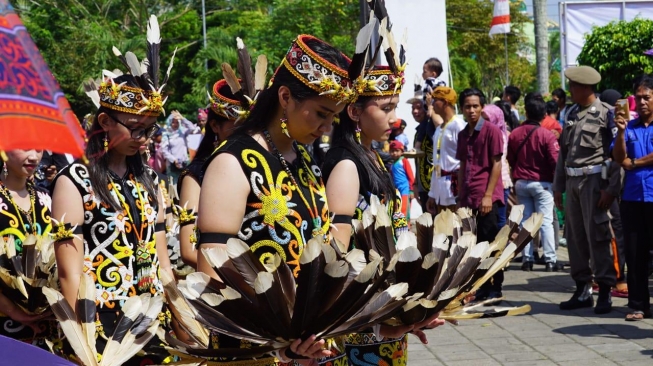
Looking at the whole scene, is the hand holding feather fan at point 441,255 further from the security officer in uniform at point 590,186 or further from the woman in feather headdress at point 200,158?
the security officer in uniform at point 590,186

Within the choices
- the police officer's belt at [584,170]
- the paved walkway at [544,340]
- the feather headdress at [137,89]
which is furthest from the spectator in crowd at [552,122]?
the feather headdress at [137,89]

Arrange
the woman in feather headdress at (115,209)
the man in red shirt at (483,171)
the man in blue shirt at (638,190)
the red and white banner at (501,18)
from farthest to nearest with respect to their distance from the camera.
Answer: the red and white banner at (501,18)
the man in red shirt at (483,171)
the man in blue shirt at (638,190)
the woman in feather headdress at (115,209)

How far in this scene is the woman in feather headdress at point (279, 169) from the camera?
128 inches

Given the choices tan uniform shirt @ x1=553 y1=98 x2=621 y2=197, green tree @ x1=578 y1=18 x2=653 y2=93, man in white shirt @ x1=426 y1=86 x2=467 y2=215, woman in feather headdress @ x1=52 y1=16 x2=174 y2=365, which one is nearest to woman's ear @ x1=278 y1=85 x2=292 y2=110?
woman in feather headdress @ x1=52 y1=16 x2=174 y2=365

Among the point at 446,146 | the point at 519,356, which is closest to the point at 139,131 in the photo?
the point at 519,356

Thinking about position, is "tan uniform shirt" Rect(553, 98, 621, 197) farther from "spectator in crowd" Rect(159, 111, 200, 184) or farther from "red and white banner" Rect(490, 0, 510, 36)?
"red and white banner" Rect(490, 0, 510, 36)

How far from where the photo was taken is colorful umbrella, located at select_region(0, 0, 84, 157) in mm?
1575

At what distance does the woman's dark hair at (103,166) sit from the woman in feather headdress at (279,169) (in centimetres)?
91

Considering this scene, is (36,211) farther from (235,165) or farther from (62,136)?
(62,136)

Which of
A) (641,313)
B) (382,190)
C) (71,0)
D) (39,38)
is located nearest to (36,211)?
(382,190)

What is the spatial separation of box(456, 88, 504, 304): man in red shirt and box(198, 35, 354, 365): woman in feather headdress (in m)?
5.78

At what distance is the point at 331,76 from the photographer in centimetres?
345

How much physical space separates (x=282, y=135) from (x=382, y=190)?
1.16 m

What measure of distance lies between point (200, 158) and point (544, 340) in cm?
355
